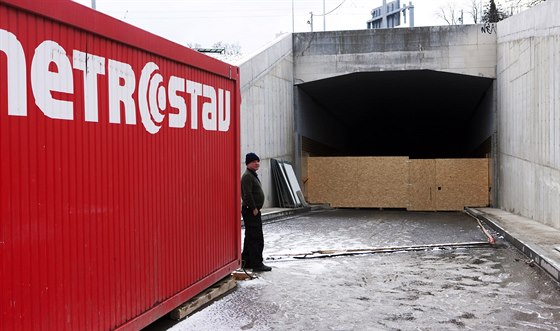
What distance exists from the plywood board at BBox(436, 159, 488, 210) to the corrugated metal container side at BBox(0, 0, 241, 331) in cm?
1718

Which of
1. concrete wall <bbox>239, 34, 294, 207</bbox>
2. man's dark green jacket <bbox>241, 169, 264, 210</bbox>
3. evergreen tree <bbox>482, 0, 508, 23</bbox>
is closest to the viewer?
man's dark green jacket <bbox>241, 169, 264, 210</bbox>

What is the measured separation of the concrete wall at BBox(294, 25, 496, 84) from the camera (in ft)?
68.1

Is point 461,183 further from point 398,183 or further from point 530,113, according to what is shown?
point 530,113

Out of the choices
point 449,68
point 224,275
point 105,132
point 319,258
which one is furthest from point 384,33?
point 105,132

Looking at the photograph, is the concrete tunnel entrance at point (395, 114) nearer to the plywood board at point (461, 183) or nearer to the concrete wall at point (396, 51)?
the concrete wall at point (396, 51)

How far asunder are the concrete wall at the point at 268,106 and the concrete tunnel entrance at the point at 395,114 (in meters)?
1.07

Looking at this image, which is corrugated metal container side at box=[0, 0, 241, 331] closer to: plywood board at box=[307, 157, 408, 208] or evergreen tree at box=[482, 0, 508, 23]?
plywood board at box=[307, 157, 408, 208]

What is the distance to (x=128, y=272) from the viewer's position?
4824mm

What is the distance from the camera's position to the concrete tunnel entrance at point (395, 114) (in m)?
22.7

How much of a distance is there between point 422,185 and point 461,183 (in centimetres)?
145

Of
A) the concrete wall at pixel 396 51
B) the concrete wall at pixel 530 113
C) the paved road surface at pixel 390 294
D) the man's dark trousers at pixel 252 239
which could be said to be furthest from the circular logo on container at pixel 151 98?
the concrete wall at pixel 396 51

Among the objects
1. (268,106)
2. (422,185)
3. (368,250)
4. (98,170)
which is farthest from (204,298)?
(422,185)

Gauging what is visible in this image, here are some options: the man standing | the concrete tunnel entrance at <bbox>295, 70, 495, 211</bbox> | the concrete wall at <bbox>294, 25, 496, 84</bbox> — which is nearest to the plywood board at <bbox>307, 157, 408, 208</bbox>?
the concrete tunnel entrance at <bbox>295, 70, 495, 211</bbox>

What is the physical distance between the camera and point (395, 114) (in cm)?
3234
